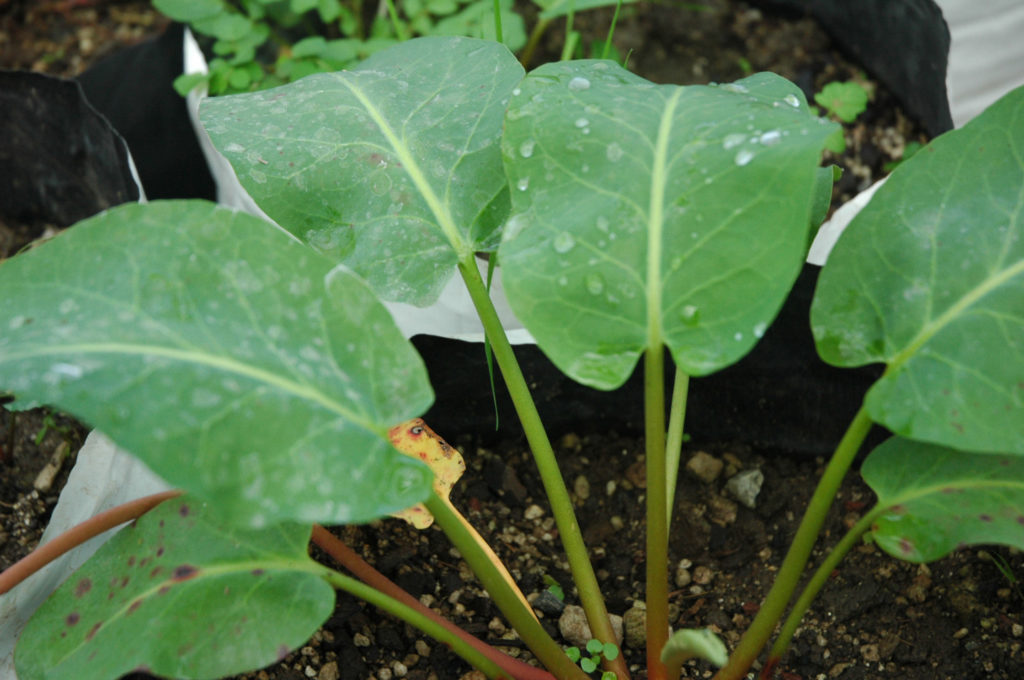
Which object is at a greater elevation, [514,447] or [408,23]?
[408,23]

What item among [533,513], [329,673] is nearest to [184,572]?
[329,673]

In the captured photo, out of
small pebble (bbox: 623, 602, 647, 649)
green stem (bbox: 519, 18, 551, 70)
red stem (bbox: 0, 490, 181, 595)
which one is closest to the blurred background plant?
green stem (bbox: 519, 18, 551, 70)

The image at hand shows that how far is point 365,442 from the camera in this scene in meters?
0.69

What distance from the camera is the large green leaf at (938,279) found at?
730mm

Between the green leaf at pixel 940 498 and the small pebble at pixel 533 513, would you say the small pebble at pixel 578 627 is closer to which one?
the small pebble at pixel 533 513

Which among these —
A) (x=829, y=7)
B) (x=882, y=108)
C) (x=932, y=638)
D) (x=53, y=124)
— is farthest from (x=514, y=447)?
(x=829, y=7)

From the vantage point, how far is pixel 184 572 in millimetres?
772

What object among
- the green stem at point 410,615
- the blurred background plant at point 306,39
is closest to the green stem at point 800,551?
the green stem at point 410,615

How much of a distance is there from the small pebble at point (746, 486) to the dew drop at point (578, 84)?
0.56 meters

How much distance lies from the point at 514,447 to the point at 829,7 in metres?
1.11

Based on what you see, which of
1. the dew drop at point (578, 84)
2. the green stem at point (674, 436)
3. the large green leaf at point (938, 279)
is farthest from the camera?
the green stem at point (674, 436)

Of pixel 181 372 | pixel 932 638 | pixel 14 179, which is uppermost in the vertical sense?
pixel 181 372

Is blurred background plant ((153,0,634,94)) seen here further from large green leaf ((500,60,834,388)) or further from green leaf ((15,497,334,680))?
green leaf ((15,497,334,680))

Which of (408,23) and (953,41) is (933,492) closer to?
(953,41)
